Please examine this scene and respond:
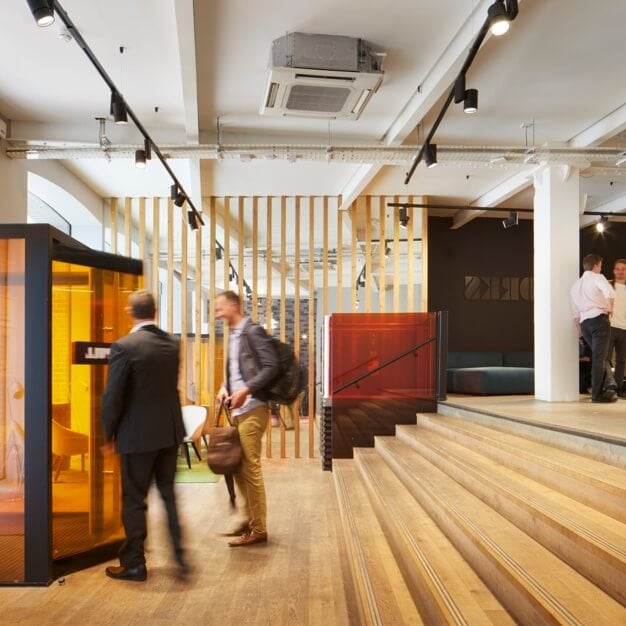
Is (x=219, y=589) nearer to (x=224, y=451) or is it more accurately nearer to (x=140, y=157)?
(x=224, y=451)

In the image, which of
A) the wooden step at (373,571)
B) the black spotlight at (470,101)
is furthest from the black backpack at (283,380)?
the black spotlight at (470,101)

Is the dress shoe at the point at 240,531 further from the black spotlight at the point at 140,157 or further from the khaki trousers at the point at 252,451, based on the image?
the black spotlight at the point at 140,157

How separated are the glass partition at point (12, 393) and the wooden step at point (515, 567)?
2623 millimetres

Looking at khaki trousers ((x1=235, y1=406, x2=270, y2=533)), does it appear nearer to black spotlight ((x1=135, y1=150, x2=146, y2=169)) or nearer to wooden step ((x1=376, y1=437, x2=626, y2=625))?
wooden step ((x1=376, y1=437, x2=626, y2=625))

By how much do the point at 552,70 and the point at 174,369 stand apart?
4.35 metres

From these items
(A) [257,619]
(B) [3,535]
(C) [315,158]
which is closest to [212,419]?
(C) [315,158]

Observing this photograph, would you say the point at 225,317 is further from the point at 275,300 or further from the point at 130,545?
the point at 275,300

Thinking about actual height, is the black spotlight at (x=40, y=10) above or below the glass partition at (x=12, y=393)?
above

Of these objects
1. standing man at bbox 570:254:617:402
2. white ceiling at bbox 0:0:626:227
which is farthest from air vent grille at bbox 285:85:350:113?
standing man at bbox 570:254:617:402

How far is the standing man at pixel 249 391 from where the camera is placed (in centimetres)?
429

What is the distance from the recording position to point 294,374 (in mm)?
4430

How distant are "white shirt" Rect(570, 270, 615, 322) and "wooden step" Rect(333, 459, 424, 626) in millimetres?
3377

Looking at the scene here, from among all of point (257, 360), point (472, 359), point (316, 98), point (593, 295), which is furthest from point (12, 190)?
point (472, 359)

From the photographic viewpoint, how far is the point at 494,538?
3111 millimetres
